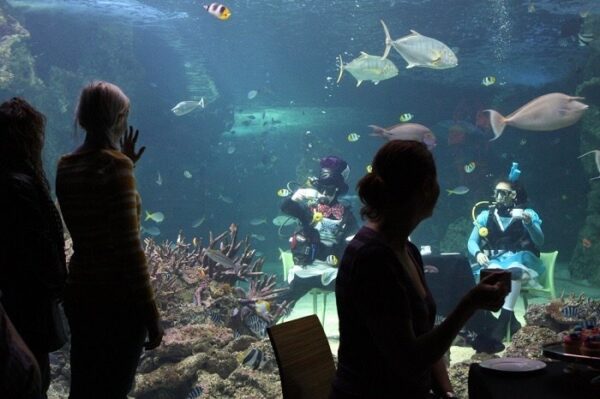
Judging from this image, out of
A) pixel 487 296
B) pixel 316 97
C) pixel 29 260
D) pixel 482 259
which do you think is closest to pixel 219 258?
pixel 482 259

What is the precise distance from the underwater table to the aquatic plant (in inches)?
180

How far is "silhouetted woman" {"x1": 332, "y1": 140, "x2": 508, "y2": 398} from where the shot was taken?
1708 mm

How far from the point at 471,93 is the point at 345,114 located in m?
7.58

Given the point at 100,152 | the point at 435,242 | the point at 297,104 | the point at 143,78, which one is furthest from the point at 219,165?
the point at 100,152

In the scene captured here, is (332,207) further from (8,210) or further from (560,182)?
Answer: (560,182)

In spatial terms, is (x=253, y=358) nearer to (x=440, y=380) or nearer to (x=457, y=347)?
(x=457, y=347)

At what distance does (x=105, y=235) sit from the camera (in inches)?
89.2

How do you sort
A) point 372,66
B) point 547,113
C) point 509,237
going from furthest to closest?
point 372,66 → point 509,237 → point 547,113

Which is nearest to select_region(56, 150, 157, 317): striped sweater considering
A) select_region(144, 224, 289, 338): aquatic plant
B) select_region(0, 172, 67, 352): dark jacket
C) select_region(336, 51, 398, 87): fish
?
select_region(0, 172, 67, 352): dark jacket

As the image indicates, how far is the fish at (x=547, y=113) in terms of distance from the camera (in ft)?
22.6

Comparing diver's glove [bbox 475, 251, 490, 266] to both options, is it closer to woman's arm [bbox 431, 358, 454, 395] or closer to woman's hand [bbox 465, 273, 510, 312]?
woman's arm [bbox 431, 358, 454, 395]

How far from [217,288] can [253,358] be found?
189 cm

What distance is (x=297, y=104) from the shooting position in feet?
90.6

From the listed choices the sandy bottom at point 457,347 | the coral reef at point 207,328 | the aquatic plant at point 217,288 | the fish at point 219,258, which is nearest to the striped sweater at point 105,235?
the coral reef at point 207,328
